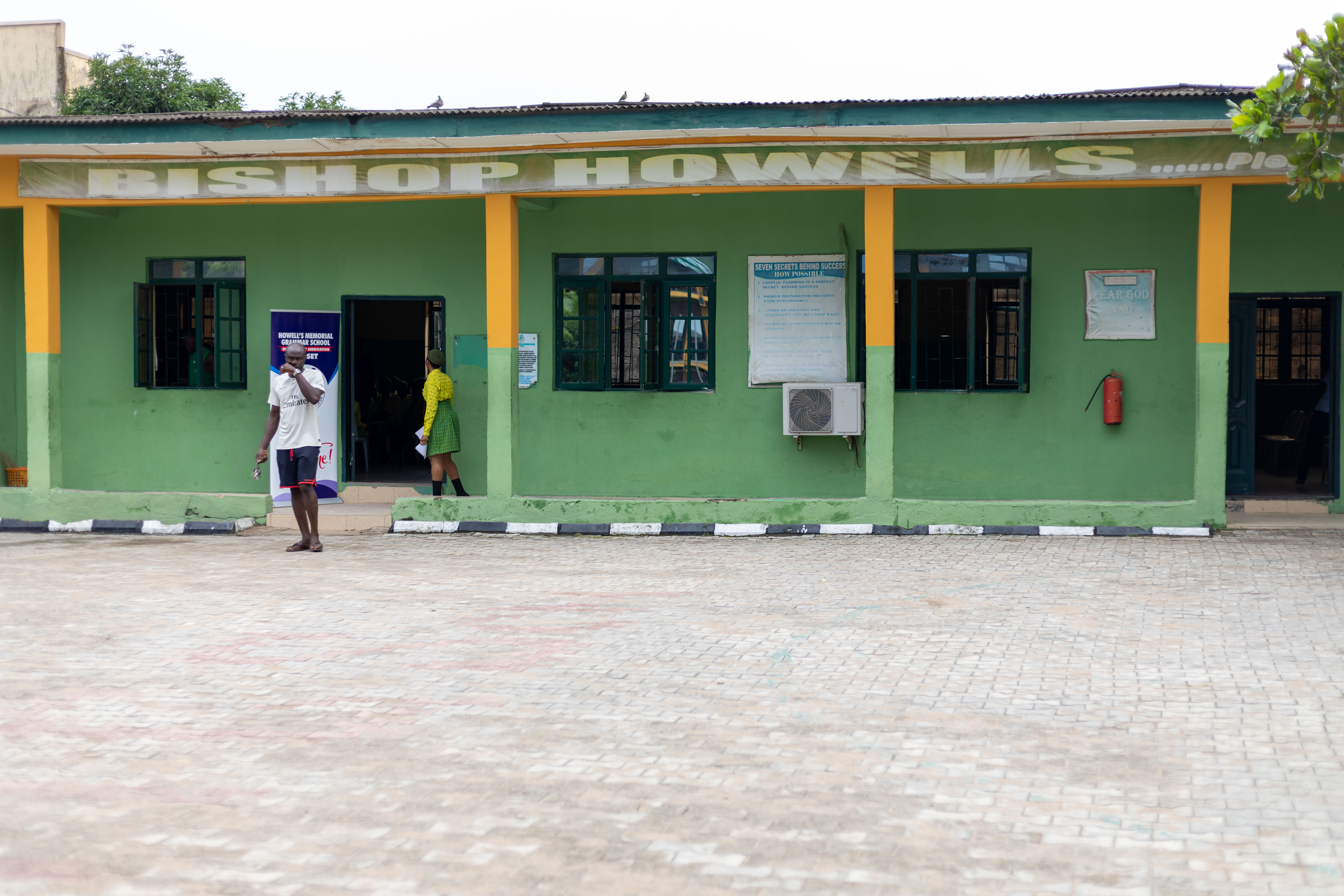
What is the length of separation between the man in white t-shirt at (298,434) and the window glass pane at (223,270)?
3.66 m

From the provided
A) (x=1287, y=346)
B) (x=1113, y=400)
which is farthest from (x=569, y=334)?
(x=1287, y=346)

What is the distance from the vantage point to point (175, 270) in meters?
14.6

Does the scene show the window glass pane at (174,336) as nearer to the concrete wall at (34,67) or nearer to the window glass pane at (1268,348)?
the window glass pane at (1268,348)

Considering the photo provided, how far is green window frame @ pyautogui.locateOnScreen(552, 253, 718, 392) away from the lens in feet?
44.6

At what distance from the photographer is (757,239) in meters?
13.4

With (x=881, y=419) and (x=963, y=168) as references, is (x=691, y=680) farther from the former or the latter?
(x=963, y=168)

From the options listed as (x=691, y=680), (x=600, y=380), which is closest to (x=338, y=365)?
(x=600, y=380)

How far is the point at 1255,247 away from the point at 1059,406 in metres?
2.48

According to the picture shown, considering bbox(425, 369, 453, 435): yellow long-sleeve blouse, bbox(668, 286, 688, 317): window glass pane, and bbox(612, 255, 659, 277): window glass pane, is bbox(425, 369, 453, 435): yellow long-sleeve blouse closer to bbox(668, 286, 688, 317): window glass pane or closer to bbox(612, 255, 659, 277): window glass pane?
bbox(612, 255, 659, 277): window glass pane

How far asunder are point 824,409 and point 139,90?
24.5 metres

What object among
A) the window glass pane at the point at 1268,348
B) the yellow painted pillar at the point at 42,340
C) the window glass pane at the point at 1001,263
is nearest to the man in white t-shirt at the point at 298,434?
the yellow painted pillar at the point at 42,340

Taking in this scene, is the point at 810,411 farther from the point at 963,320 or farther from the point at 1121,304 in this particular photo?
the point at 1121,304

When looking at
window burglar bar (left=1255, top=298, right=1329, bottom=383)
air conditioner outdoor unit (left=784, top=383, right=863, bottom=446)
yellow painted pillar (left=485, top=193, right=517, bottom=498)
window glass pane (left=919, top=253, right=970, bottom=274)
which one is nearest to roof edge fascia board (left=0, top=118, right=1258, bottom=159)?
yellow painted pillar (left=485, top=193, right=517, bottom=498)

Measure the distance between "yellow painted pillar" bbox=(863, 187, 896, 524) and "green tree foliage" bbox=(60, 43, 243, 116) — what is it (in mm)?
23264
